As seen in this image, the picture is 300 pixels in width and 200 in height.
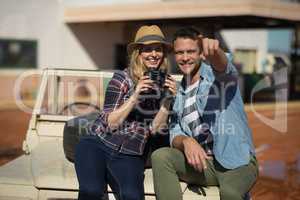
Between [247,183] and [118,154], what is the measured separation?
33.7 inches

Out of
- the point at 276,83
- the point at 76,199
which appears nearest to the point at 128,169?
the point at 76,199

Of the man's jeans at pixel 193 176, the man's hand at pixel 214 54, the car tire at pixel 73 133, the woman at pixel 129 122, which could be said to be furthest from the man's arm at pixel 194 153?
the car tire at pixel 73 133

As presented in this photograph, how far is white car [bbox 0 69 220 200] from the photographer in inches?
109

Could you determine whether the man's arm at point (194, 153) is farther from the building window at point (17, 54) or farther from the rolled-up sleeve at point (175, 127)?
the building window at point (17, 54)

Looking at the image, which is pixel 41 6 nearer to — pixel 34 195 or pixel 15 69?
pixel 15 69

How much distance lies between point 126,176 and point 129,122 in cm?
41

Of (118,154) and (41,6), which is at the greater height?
(41,6)

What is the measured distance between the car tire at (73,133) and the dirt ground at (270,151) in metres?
2.18

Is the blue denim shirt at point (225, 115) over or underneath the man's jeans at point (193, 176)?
over

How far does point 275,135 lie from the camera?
29.8ft

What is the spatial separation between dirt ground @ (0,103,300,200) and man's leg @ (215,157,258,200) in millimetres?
2095

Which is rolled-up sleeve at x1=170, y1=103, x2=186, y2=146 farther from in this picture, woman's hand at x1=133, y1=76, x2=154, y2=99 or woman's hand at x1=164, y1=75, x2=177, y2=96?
woman's hand at x1=133, y1=76, x2=154, y2=99

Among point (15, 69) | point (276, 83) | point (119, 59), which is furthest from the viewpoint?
point (119, 59)

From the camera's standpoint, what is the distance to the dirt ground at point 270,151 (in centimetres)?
496
